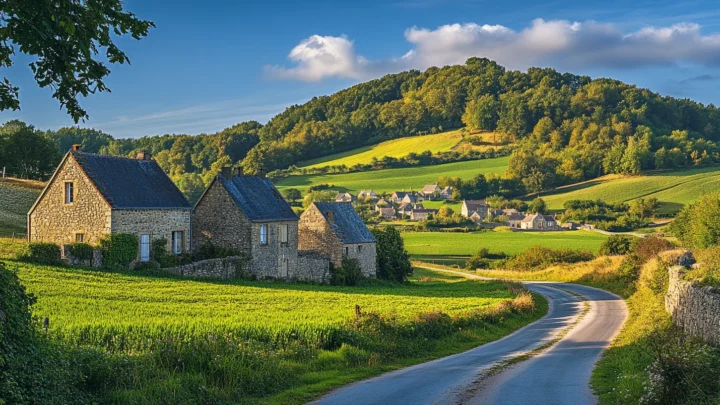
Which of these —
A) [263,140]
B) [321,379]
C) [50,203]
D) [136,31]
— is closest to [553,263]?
[50,203]

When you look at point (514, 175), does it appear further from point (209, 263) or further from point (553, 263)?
point (209, 263)

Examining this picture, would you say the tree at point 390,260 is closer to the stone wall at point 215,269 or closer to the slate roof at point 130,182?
the stone wall at point 215,269

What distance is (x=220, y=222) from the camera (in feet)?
157

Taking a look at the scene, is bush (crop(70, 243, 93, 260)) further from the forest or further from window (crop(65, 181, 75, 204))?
the forest

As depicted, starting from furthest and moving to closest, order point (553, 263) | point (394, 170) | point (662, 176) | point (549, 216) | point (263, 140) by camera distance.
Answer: point (263, 140) < point (394, 170) < point (662, 176) < point (549, 216) < point (553, 263)

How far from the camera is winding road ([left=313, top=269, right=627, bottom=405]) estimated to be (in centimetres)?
1551

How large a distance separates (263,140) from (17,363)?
168 metres

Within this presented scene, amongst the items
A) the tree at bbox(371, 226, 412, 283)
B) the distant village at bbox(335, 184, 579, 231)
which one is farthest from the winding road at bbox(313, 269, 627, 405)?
the distant village at bbox(335, 184, 579, 231)

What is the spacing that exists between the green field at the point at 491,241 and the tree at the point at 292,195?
22.5 metres

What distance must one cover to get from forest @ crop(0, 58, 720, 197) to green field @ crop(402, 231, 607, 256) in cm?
3478

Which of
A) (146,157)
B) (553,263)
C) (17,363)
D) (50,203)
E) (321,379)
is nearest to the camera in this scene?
(17,363)

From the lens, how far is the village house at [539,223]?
380ft

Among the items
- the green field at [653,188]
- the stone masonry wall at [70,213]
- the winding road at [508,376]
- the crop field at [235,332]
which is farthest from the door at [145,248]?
the green field at [653,188]

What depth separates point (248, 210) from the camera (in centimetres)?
4803
